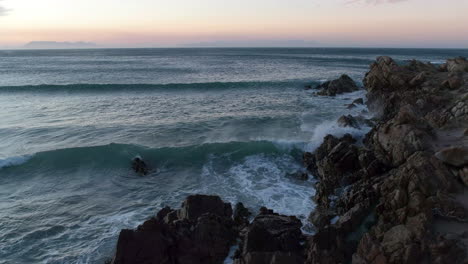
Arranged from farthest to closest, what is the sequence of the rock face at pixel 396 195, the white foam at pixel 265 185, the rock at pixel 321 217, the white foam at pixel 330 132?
the white foam at pixel 330 132 < the white foam at pixel 265 185 < the rock at pixel 321 217 < the rock face at pixel 396 195

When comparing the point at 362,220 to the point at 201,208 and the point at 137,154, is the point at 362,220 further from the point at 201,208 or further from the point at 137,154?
the point at 137,154

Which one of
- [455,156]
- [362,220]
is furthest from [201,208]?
[455,156]

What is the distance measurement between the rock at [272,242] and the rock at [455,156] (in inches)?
203

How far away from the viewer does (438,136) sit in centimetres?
1341

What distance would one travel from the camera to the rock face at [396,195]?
25.3ft

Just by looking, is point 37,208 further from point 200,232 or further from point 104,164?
point 200,232

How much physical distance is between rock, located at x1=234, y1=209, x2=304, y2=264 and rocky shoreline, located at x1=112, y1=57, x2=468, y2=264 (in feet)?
0.09

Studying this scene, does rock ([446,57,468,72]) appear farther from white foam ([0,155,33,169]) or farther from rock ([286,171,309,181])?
white foam ([0,155,33,169])

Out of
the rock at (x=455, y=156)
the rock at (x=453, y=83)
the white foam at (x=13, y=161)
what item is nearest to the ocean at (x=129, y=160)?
the white foam at (x=13, y=161)

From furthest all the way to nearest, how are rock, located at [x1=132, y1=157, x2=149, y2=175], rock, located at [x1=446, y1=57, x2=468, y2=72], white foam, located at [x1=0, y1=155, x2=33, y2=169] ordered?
rock, located at [x1=446, y1=57, x2=468, y2=72] < white foam, located at [x1=0, y1=155, x2=33, y2=169] < rock, located at [x1=132, y1=157, x2=149, y2=175]

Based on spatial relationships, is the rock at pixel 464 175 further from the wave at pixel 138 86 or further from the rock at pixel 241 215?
the wave at pixel 138 86

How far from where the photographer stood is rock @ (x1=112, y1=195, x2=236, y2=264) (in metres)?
8.59

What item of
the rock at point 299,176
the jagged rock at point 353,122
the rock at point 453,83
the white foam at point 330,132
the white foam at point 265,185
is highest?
the rock at point 453,83

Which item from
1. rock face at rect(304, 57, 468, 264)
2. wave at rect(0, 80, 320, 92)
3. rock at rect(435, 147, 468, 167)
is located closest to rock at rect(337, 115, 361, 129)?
rock face at rect(304, 57, 468, 264)
